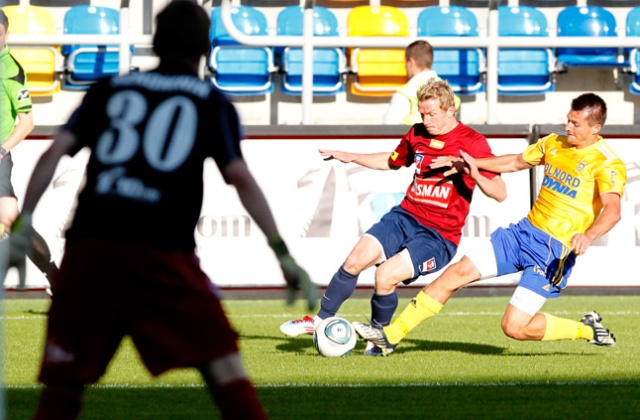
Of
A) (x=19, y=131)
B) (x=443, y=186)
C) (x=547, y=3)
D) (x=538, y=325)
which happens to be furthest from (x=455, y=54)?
(x=538, y=325)

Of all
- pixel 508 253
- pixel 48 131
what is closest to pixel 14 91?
pixel 48 131

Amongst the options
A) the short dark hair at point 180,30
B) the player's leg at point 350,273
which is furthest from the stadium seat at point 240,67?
the short dark hair at point 180,30

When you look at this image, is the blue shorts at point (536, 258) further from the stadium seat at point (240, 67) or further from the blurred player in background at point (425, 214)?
the stadium seat at point (240, 67)

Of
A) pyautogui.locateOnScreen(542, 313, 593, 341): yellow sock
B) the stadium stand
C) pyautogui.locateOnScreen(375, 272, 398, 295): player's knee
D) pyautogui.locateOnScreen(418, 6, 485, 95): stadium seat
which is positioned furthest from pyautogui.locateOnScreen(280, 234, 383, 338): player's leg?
the stadium stand

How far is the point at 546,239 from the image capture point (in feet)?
26.6

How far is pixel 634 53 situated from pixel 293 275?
12338 mm

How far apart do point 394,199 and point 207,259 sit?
1.84m

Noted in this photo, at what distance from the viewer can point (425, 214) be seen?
860 centimetres

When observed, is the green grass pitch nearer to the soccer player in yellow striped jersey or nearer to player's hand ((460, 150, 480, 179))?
the soccer player in yellow striped jersey

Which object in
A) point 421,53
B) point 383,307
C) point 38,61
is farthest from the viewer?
point 38,61

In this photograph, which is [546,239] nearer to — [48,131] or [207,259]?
[207,259]

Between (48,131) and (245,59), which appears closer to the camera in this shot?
(48,131)

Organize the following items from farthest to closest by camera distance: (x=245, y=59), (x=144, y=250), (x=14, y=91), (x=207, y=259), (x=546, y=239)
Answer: (x=245, y=59), (x=207, y=259), (x=14, y=91), (x=546, y=239), (x=144, y=250)

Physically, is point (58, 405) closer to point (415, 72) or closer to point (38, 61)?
point (415, 72)
